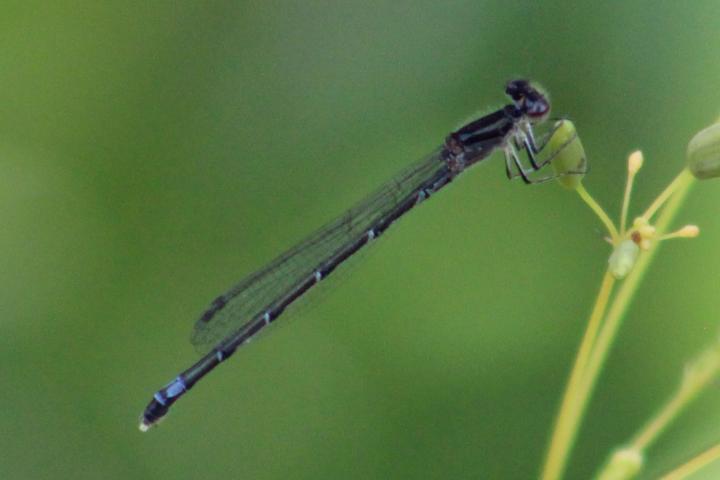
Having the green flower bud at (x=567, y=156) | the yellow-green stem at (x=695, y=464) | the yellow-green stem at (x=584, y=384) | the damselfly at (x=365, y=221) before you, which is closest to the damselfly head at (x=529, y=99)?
the damselfly at (x=365, y=221)

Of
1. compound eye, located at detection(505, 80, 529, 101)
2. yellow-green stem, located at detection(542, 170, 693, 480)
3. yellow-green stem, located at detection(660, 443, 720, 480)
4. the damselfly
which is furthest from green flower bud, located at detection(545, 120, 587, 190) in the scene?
compound eye, located at detection(505, 80, 529, 101)

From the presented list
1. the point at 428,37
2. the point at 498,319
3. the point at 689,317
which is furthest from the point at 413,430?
the point at 428,37

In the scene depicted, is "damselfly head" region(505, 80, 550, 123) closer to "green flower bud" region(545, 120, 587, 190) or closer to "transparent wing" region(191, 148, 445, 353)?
"transparent wing" region(191, 148, 445, 353)

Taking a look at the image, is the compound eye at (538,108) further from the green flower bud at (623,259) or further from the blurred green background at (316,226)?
the green flower bud at (623,259)

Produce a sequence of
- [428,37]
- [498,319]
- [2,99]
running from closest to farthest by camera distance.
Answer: [498,319], [2,99], [428,37]

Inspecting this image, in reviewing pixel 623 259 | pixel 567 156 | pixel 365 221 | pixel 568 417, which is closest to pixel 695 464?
pixel 568 417

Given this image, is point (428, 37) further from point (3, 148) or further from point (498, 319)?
point (3, 148)
